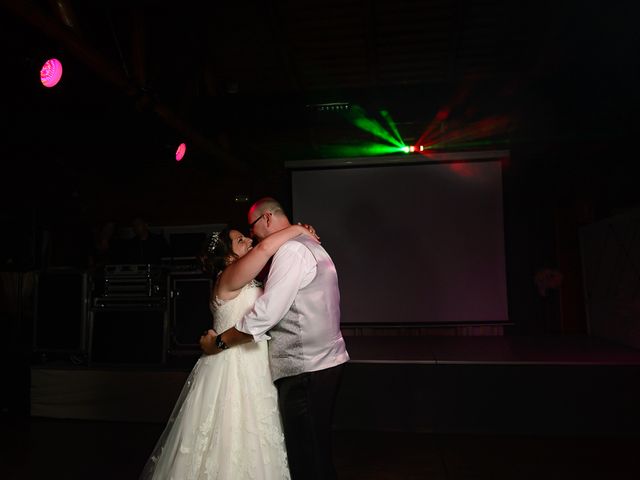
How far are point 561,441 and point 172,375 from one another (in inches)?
115

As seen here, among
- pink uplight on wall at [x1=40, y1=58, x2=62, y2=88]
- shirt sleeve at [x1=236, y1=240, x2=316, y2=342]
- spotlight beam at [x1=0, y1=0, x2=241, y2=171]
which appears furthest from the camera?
pink uplight on wall at [x1=40, y1=58, x2=62, y2=88]

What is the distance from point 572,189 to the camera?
5145 mm

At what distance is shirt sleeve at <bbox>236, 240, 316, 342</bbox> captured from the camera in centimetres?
167

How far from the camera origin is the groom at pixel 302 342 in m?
1.69

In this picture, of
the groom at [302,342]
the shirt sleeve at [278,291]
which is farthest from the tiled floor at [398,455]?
the shirt sleeve at [278,291]

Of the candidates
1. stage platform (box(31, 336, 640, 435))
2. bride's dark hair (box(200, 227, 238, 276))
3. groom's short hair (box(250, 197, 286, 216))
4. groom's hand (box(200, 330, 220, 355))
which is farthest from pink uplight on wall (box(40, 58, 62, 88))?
stage platform (box(31, 336, 640, 435))

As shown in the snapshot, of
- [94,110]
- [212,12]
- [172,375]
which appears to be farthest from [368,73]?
[172,375]

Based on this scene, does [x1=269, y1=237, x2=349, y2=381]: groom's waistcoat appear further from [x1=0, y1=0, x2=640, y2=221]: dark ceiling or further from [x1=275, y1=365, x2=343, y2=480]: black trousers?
[x1=0, y1=0, x2=640, y2=221]: dark ceiling

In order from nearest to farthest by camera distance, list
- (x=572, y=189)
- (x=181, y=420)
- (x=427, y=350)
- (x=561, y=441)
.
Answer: (x=181, y=420) → (x=561, y=441) → (x=427, y=350) → (x=572, y=189)

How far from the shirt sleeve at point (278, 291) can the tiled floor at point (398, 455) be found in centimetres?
149

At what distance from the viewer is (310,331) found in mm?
1755

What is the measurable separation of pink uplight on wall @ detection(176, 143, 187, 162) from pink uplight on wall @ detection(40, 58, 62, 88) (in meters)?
1.37

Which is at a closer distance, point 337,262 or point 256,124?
point 256,124

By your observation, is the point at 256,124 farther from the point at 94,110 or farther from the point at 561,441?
the point at 561,441
